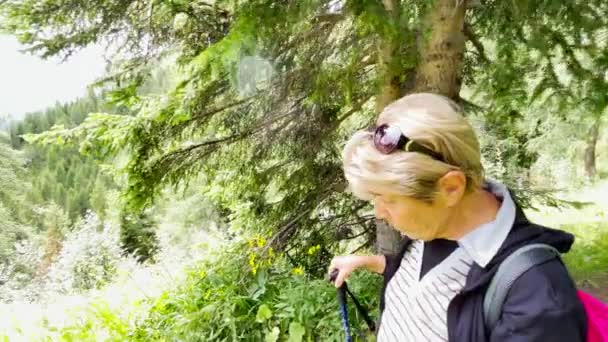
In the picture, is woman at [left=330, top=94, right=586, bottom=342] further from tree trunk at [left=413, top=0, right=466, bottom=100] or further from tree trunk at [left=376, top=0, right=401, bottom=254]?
tree trunk at [left=413, top=0, right=466, bottom=100]

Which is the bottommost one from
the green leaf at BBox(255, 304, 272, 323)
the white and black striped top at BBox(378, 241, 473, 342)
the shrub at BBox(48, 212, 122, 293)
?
the shrub at BBox(48, 212, 122, 293)

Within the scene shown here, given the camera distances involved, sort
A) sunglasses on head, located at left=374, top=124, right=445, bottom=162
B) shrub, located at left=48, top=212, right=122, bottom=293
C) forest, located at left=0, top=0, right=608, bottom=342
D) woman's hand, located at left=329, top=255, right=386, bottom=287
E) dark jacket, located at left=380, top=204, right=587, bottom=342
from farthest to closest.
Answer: shrub, located at left=48, top=212, right=122, bottom=293, forest, located at left=0, top=0, right=608, bottom=342, woman's hand, located at left=329, top=255, right=386, bottom=287, sunglasses on head, located at left=374, top=124, right=445, bottom=162, dark jacket, located at left=380, top=204, right=587, bottom=342

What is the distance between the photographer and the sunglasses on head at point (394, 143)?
1026 mm

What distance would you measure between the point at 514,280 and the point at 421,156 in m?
0.29

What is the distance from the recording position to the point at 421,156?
1.02 meters

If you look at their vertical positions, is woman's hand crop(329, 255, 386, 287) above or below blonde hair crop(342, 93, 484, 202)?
below

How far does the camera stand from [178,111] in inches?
101

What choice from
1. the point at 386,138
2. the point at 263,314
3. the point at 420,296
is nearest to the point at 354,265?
the point at 420,296

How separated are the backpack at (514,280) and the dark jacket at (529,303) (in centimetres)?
1

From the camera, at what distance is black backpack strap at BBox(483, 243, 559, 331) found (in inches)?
36.7

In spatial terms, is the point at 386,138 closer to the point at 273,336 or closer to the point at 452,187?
the point at 452,187

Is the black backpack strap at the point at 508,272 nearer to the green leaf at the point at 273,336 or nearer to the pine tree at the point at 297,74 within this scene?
the pine tree at the point at 297,74

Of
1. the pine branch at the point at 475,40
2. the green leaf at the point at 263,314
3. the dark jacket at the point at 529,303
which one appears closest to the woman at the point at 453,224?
the dark jacket at the point at 529,303

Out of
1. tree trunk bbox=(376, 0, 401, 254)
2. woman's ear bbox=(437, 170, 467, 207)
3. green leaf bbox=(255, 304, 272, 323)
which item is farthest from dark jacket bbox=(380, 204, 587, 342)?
green leaf bbox=(255, 304, 272, 323)
